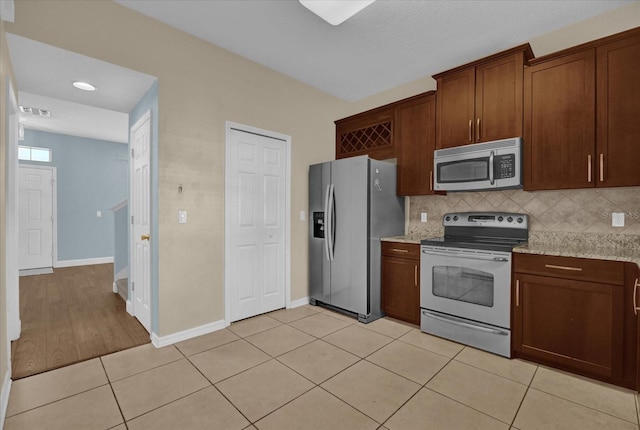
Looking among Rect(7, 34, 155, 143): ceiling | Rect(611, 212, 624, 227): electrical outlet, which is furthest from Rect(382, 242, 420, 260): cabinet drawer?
Rect(7, 34, 155, 143): ceiling

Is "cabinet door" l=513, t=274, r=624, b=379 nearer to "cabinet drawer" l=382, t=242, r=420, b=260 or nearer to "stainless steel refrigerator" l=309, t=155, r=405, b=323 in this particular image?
"cabinet drawer" l=382, t=242, r=420, b=260

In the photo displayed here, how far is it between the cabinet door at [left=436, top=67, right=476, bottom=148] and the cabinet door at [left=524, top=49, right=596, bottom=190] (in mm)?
456

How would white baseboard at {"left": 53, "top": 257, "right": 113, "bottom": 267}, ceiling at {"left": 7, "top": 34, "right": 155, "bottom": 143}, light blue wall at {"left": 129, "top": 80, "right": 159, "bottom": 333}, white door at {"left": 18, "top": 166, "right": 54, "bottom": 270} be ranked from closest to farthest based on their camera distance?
ceiling at {"left": 7, "top": 34, "right": 155, "bottom": 143} → light blue wall at {"left": 129, "top": 80, "right": 159, "bottom": 333} → white door at {"left": 18, "top": 166, "right": 54, "bottom": 270} → white baseboard at {"left": 53, "top": 257, "right": 113, "bottom": 267}

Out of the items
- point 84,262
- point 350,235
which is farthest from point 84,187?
point 350,235

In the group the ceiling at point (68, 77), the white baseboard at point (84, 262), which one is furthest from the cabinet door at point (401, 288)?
the white baseboard at point (84, 262)

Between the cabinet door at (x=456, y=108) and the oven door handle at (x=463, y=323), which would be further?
the cabinet door at (x=456, y=108)

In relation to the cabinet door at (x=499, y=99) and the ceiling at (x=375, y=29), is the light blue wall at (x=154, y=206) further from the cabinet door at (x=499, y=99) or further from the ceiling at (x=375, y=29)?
the cabinet door at (x=499, y=99)

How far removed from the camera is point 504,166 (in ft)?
8.77

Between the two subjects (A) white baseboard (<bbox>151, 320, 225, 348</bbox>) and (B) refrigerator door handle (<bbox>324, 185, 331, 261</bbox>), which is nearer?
(A) white baseboard (<bbox>151, 320, 225, 348</bbox>)

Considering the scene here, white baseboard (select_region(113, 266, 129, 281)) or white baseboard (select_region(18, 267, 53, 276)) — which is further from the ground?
white baseboard (select_region(113, 266, 129, 281))

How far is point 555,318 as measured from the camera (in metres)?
2.27

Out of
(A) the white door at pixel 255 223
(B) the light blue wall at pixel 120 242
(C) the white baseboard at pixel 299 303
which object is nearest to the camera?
(A) the white door at pixel 255 223

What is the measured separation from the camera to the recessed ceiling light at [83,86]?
→ 110 inches

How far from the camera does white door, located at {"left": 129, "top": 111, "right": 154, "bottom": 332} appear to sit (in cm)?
300
